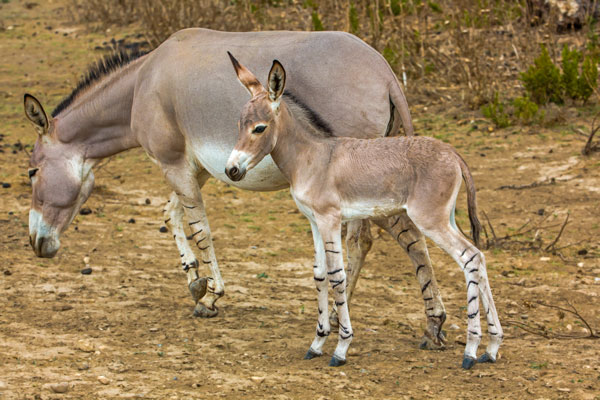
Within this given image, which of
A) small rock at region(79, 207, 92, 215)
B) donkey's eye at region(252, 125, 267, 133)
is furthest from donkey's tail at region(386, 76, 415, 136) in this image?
small rock at region(79, 207, 92, 215)

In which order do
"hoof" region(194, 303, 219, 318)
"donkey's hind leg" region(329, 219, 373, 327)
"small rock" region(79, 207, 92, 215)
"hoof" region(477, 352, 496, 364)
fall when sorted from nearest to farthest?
"hoof" region(477, 352, 496, 364) → "donkey's hind leg" region(329, 219, 373, 327) → "hoof" region(194, 303, 219, 318) → "small rock" region(79, 207, 92, 215)

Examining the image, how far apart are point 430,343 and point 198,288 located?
199 cm

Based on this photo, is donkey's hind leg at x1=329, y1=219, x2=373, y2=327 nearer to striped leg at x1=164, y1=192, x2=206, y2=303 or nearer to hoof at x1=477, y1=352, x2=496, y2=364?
striped leg at x1=164, y1=192, x2=206, y2=303

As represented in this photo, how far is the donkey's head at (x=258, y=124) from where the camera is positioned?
4.82 meters

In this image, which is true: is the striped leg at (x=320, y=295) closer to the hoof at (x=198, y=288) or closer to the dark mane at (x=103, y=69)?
the hoof at (x=198, y=288)

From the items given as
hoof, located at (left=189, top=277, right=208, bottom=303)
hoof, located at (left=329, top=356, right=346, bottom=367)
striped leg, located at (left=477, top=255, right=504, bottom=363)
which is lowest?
hoof, located at (left=189, top=277, right=208, bottom=303)

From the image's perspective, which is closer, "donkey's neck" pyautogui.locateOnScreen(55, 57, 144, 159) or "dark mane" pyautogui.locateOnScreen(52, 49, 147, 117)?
"donkey's neck" pyautogui.locateOnScreen(55, 57, 144, 159)

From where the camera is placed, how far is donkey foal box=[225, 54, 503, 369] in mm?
4859

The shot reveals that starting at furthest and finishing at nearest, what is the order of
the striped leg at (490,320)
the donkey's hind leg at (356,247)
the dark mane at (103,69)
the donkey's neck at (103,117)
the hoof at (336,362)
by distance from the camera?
1. the dark mane at (103,69)
2. the donkey's neck at (103,117)
3. the donkey's hind leg at (356,247)
4. the hoof at (336,362)
5. the striped leg at (490,320)

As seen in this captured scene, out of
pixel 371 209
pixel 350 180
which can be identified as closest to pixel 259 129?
pixel 350 180

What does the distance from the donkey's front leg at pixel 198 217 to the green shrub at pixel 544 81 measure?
241 inches

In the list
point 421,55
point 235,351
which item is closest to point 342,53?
point 235,351

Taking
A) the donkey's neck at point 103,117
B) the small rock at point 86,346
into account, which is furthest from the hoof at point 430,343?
the donkey's neck at point 103,117

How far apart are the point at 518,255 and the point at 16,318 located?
478 cm
